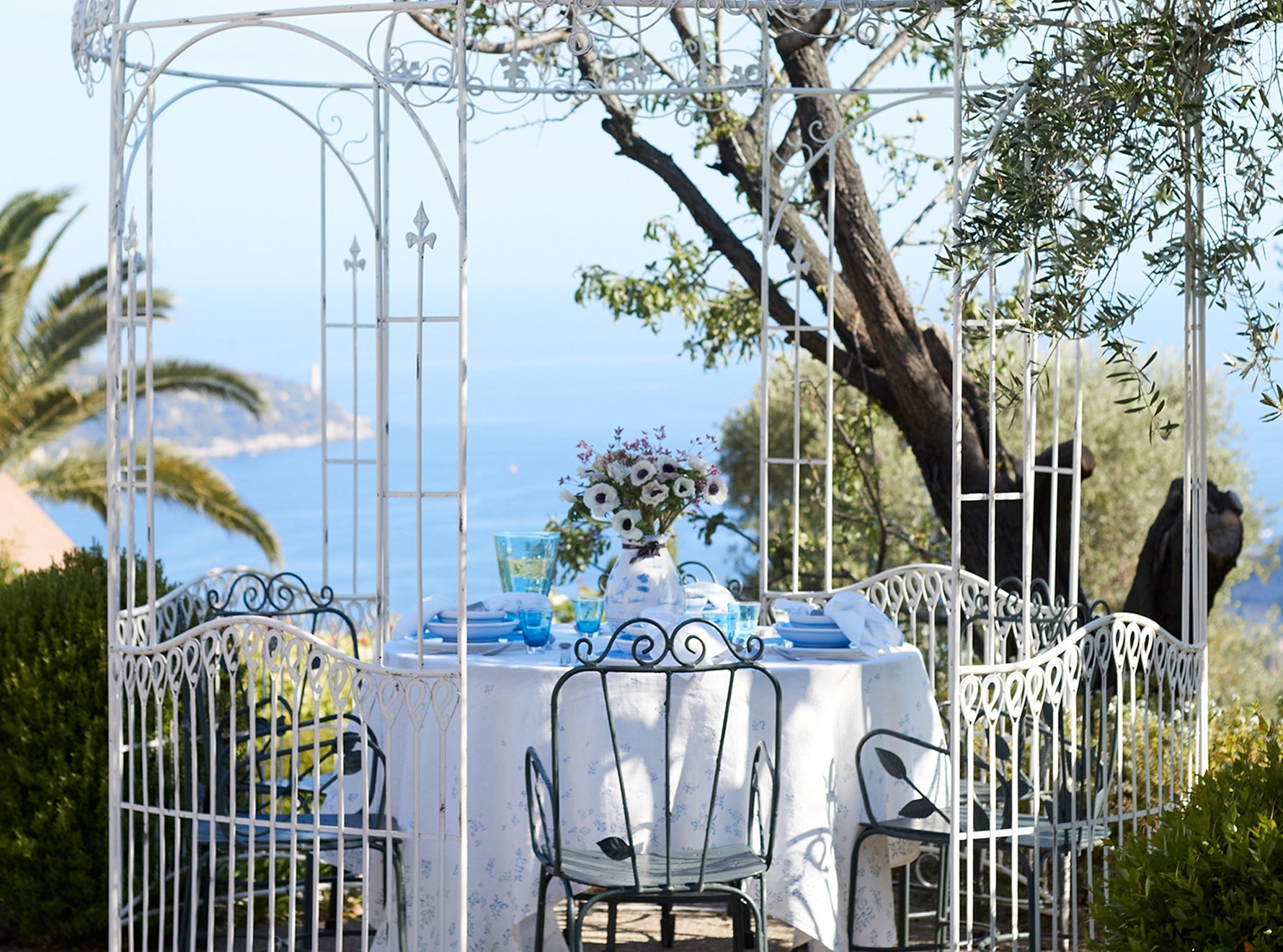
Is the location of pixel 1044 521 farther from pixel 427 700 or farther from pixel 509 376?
pixel 509 376

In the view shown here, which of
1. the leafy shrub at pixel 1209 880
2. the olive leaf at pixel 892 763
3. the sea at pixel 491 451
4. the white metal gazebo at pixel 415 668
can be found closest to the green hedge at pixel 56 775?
the white metal gazebo at pixel 415 668

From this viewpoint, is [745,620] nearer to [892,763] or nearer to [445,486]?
[892,763]

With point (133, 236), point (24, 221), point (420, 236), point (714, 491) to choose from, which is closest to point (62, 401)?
point (24, 221)

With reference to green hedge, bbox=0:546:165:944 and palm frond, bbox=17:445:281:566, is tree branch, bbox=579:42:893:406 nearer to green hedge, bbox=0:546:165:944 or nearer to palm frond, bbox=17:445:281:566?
green hedge, bbox=0:546:165:944

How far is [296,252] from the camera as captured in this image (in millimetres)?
35000

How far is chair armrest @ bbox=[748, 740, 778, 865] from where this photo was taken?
3.38m

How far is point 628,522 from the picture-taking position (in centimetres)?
415

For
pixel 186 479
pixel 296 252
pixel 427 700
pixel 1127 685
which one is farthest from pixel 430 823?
pixel 296 252

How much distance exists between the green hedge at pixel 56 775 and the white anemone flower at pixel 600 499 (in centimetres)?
156

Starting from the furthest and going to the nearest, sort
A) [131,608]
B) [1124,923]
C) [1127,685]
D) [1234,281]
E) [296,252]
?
[296,252], [1127,685], [131,608], [1234,281], [1124,923]

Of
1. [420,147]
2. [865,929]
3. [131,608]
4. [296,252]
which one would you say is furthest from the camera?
[296,252]

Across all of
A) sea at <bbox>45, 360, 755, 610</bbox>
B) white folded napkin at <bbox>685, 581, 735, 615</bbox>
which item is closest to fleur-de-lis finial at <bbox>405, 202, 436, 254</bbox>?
white folded napkin at <bbox>685, 581, 735, 615</bbox>

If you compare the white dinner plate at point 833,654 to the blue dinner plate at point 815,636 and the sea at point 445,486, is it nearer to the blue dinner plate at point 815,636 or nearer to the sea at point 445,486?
the blue dinner plate at point 815,636

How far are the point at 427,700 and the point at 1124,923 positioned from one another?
5.48ft
